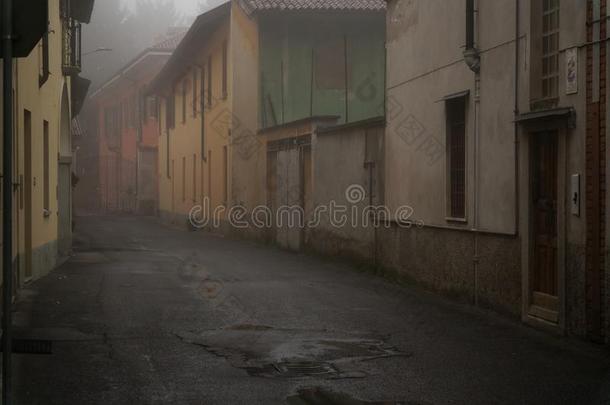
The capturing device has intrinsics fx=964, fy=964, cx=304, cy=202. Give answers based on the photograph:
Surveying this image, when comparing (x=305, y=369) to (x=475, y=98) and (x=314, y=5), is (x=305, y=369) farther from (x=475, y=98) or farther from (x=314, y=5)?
(x=314, y=5)

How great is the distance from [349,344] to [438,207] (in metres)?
5.26

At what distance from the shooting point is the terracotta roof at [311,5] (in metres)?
27.5

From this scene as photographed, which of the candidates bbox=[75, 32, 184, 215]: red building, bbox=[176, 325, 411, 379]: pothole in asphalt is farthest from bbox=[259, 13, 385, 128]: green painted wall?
bbox=[75, 32, 184, 215]: red building

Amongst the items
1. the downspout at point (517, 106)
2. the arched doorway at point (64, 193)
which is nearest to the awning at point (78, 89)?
the arched doorway at point (64, 193)

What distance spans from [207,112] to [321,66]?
27.8ft

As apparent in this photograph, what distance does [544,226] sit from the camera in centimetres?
1102

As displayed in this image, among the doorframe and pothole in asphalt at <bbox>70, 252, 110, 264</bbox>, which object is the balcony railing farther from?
the doorframe

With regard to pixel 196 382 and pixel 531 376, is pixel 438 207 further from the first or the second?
pixel 196 382

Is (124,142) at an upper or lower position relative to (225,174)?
upper

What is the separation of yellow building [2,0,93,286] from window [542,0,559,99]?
6306mm

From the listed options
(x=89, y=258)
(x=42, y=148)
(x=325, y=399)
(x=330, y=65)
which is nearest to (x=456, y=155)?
Result: (x=42, y=148)

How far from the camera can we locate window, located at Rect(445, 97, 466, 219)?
13773mm

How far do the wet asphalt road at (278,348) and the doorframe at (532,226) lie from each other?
29 cm

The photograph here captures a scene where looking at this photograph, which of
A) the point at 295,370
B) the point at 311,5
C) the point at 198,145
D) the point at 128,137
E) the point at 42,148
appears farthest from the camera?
the point at 128,137
